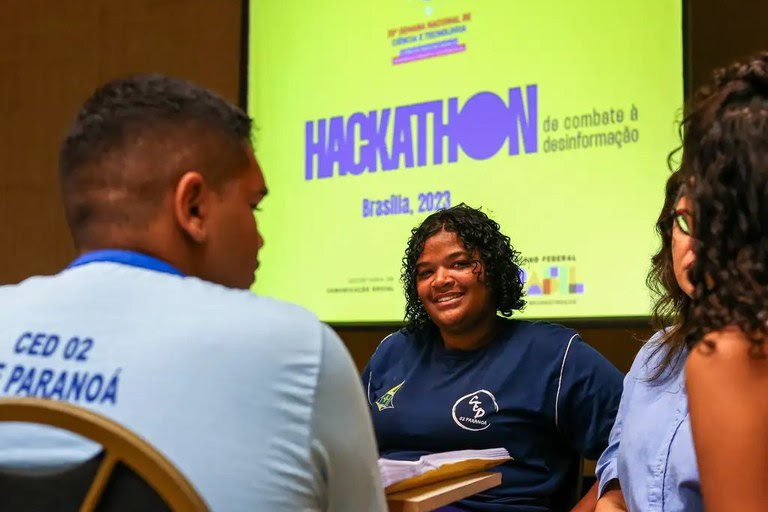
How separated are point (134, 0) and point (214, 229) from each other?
118 inches

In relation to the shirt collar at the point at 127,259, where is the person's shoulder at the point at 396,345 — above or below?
below

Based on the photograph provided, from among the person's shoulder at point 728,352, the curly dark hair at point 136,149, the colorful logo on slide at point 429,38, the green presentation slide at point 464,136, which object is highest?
the colorful logo on slide at point 429,38

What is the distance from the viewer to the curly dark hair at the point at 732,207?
2.78 feet

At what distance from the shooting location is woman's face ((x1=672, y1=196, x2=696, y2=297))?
3.06ft

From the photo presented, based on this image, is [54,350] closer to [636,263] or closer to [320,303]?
[636,263]

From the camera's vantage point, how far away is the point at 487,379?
75.6 inches

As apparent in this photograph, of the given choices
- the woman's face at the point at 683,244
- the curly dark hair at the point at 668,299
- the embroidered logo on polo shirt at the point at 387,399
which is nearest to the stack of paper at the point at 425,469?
the curly dark hair at the point at 668,299

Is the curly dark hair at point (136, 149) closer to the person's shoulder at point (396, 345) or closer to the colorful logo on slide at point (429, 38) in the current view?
the person's shoulder at point (396, 345)

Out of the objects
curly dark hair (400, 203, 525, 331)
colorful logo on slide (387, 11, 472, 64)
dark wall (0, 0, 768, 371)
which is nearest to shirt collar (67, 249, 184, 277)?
curly dark hair (400, 203, 525, 331)

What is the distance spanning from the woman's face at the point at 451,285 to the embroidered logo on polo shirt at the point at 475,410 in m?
0.19

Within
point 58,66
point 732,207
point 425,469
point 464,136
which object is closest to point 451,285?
point 464,136

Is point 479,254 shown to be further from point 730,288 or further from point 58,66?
point 58,66

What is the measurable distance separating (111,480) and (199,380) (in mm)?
112

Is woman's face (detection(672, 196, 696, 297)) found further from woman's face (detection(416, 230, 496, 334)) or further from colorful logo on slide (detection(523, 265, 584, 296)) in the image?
colorful logo on slide (detection(523, 265, 584, 296))
